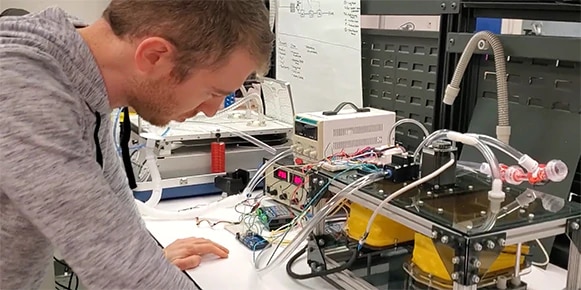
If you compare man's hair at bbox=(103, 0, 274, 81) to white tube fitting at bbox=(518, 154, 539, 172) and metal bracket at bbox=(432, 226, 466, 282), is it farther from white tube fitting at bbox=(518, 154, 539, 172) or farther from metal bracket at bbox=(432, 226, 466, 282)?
white tube fitting at bbox=(518, 154, 539, 172)

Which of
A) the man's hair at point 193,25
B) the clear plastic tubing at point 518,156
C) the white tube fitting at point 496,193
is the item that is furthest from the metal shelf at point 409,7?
the man's hair at point 193,25

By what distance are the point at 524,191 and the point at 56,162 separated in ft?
2.93

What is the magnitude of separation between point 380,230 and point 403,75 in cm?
74

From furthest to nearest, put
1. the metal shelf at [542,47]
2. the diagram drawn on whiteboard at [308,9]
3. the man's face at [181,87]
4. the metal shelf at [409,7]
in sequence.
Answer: the diagram drawn on whiteboard at [308,9]
the metal shelf at [409,7]
the metal shelf at [542,47]
the man's face at [181,87]

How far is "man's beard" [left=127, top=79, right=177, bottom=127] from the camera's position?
3.09 feet

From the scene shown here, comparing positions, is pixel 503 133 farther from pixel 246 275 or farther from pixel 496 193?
pixel 246 275

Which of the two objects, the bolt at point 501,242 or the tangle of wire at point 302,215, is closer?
the bolt at point 501,242

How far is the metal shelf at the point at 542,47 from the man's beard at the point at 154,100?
Answer: 889 millimetres

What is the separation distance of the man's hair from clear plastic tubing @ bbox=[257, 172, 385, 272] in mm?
409

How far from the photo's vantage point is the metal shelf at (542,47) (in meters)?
1.34

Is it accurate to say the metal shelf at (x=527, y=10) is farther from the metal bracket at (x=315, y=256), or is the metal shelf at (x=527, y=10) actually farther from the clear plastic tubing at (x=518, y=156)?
the metal bracket at (x=315, y=256)

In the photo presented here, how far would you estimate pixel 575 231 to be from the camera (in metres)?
1.10

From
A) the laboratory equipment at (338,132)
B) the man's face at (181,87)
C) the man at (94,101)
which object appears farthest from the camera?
the laboratory equipment at (338,132)

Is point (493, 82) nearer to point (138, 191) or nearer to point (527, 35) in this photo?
point (527, 35)
